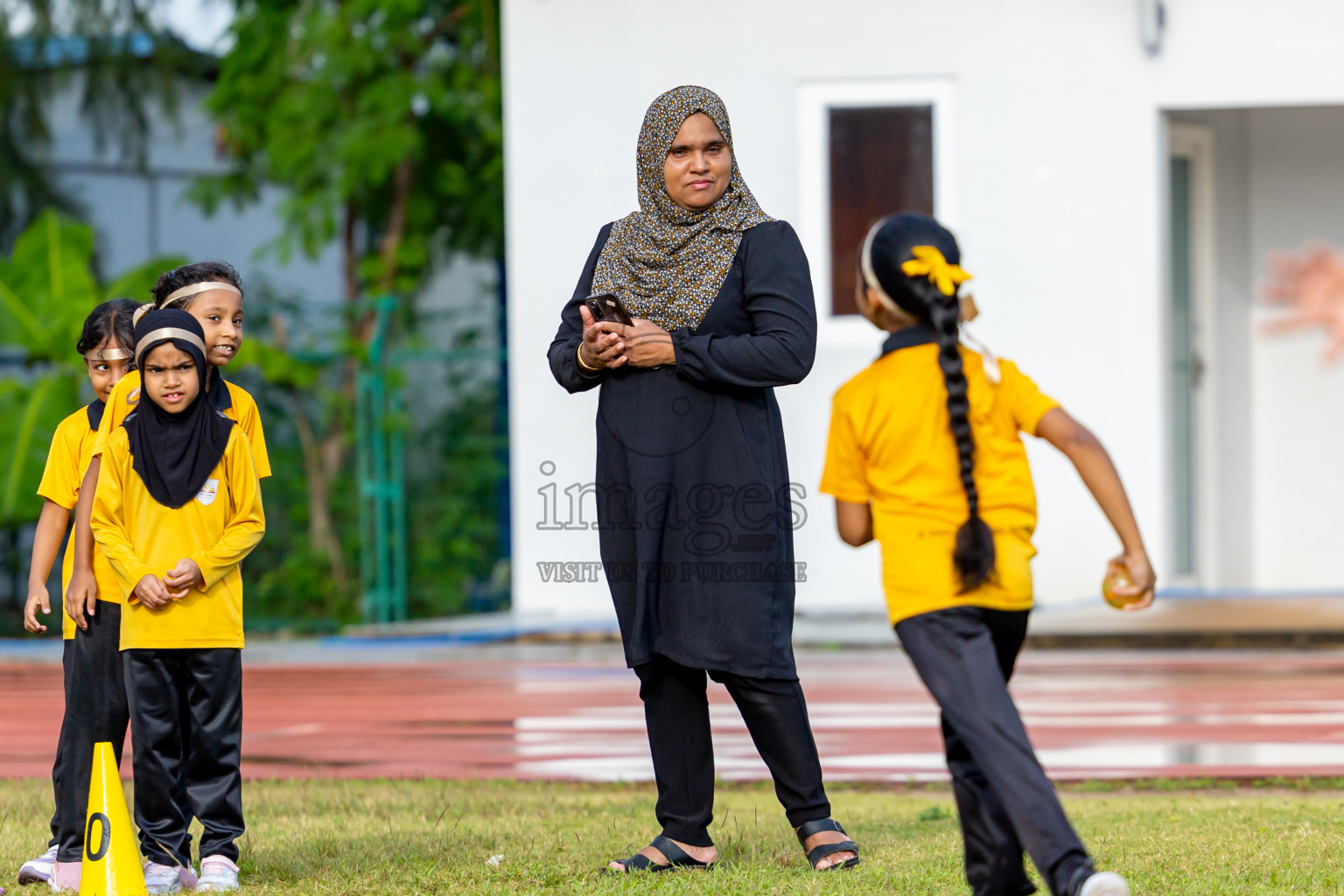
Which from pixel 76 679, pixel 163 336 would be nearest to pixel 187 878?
pixel 76 679

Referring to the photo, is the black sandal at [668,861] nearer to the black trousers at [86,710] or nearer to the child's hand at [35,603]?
the black trousers at [86,710]

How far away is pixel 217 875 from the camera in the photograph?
13.5 ft

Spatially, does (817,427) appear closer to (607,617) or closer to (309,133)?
(607,617)

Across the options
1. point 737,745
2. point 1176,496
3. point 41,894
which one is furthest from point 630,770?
point 1176,496

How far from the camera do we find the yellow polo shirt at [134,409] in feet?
14.2

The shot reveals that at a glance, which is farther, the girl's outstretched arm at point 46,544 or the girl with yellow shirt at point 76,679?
the girl's outstretched arm at point 46,544

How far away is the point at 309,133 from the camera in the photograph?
14.3m

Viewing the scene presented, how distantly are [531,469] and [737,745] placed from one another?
16.4ft

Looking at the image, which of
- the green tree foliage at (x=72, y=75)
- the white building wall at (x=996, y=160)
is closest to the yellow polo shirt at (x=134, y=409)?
the white building wall at (x=996, y=160)

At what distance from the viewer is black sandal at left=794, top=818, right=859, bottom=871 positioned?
167 inches

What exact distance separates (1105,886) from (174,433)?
2430mm

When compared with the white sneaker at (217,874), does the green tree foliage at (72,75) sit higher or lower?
higher

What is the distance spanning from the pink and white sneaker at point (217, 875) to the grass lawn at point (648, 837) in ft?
0.23

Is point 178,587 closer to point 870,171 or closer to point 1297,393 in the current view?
point 870,171
